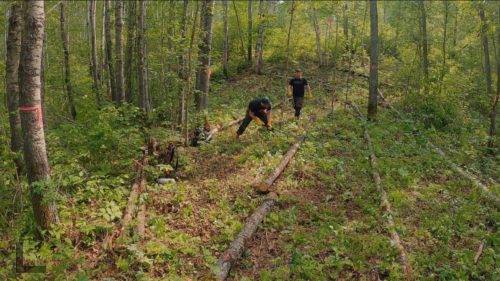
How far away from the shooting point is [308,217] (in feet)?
27.7

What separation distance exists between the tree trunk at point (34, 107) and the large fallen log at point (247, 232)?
2626mm

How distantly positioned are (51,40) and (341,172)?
776 inches

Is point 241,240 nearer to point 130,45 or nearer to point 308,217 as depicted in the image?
point 308,217

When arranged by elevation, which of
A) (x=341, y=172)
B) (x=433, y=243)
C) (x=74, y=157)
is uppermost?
(x=74, y=157)

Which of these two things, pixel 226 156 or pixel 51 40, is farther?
pixel 51 40

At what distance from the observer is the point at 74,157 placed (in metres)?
8.83

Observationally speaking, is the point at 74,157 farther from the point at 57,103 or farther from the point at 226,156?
the point at 57,103

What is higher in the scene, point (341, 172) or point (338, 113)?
point (338, 113)

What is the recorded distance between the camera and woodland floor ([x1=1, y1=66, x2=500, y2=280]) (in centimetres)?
649

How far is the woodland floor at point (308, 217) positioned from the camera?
21.3 feet

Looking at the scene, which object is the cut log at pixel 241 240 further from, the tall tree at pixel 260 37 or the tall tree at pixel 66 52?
the tall tree at pixel 260 37

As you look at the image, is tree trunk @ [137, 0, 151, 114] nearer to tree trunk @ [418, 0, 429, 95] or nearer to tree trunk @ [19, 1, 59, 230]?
tree trunk @ [19, 1, 59, 230]

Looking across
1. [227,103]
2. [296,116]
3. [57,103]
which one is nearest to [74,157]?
[296,116]

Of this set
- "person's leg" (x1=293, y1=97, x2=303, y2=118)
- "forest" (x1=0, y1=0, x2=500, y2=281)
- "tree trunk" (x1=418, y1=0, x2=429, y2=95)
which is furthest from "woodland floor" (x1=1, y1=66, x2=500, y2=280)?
"tree trunk" (x1=418, y1=0, x2=429, y2=95)
